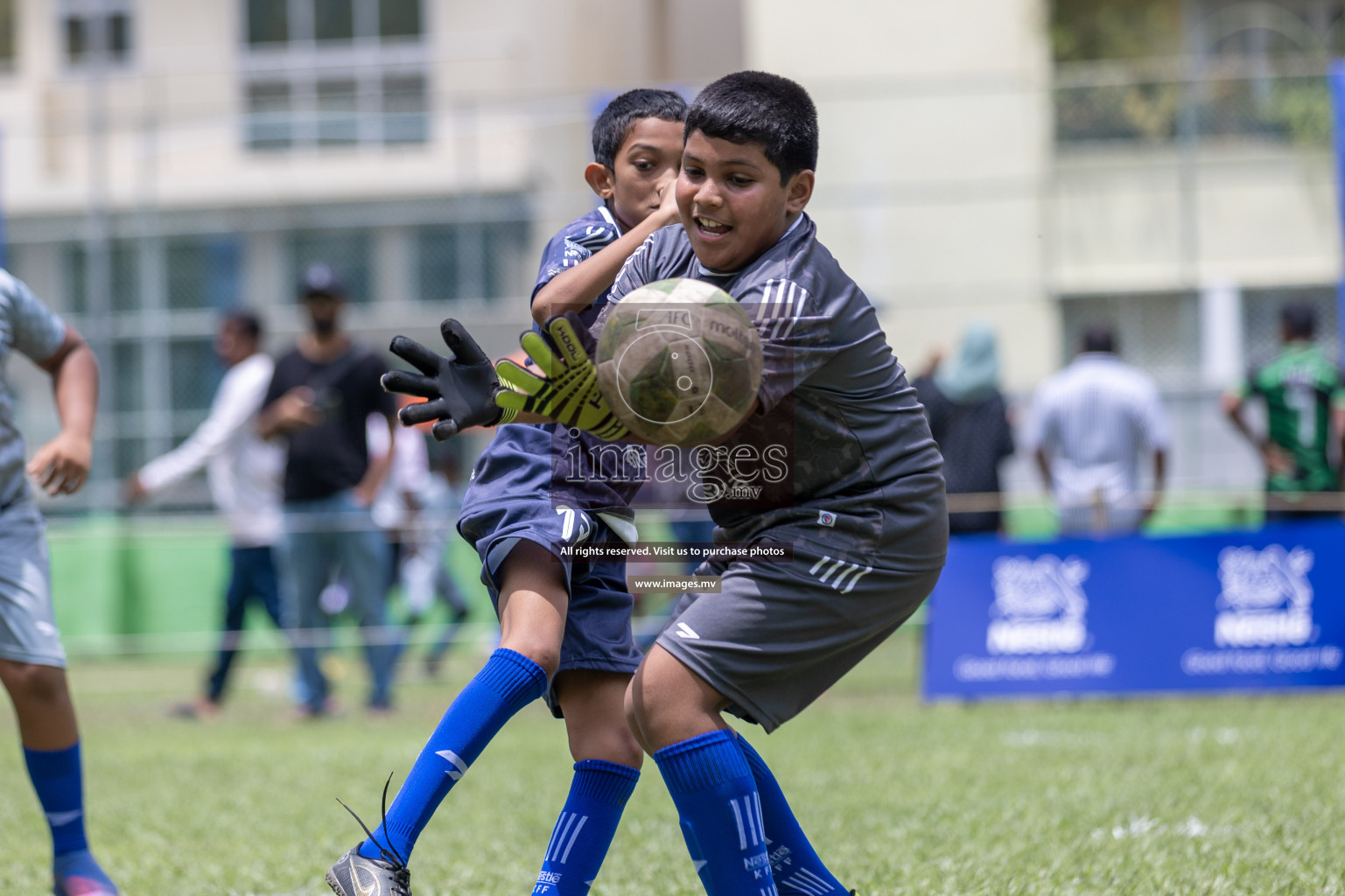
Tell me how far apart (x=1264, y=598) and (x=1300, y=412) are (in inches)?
55.6

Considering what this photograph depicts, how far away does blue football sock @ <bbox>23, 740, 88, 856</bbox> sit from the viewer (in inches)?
149

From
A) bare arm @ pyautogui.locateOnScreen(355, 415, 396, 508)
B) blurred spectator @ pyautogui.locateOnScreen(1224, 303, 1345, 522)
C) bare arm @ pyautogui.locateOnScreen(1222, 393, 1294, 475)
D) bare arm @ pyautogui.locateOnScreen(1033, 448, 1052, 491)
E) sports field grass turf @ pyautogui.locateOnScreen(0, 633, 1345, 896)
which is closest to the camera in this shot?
sports field grass turf @ pyautogui.locateOnScreen(0, 633, 1345, 896)

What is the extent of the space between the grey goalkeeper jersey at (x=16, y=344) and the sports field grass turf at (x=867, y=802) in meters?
1.10

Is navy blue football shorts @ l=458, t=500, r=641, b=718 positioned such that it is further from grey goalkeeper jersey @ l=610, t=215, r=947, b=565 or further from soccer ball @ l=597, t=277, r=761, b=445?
soccer ball @ l=597, t=277, r=761, b=445

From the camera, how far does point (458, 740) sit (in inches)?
121

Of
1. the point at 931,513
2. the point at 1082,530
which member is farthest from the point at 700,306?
the point at 1082,530

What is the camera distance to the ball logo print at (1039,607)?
26.2 ft

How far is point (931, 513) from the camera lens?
285cm

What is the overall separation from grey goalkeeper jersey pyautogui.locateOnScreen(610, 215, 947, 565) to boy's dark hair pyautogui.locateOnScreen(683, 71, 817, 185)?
0.47 feet

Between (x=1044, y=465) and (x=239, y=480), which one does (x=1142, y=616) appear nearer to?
(x=1044, y=465)

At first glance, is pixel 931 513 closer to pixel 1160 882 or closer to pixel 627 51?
pixel 1160 882

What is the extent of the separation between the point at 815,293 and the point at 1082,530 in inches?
258

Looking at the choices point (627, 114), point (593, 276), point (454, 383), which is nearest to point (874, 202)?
point (627, 114)

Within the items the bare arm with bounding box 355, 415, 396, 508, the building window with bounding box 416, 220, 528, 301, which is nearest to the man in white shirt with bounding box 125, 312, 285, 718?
the bare arm with bounding box 355, 415, 396, 508
